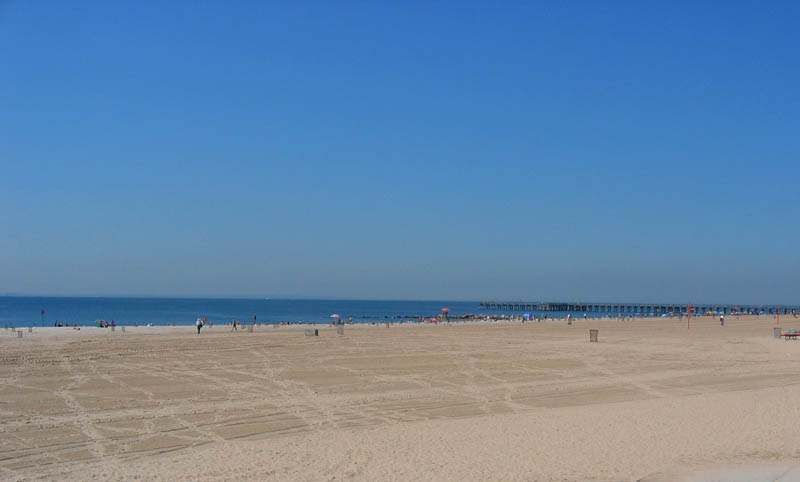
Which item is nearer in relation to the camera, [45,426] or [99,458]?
[99,458]

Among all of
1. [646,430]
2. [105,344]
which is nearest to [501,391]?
[646,430]

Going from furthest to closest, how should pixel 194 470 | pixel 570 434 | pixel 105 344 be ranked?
1. pixel 105 344
2. pixel 570 434
3. pixel 194 470

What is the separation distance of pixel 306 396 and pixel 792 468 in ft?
31.8

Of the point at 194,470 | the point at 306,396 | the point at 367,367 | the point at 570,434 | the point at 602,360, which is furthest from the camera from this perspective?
the point at 602,360

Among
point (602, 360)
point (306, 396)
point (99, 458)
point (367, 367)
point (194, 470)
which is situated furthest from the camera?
point (602, 360)

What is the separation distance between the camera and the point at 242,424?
1156 centimetres

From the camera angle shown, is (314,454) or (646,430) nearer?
(314,454)

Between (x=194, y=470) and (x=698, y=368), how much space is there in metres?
17.6

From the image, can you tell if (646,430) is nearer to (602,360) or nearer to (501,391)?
(501,391)

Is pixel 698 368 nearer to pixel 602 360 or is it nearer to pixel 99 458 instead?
pixel 602 360

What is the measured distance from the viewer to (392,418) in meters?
12.3

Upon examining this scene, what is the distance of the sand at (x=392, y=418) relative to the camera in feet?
29.3

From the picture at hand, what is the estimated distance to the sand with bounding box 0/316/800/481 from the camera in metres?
8.92

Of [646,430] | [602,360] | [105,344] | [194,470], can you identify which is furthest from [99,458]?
[105,344]
